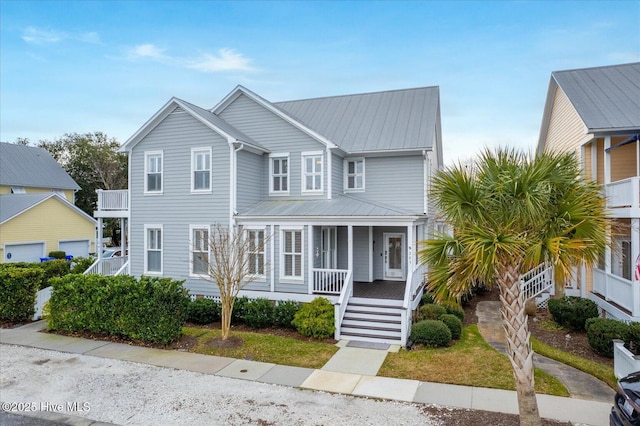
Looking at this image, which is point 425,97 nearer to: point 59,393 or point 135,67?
point 135,67

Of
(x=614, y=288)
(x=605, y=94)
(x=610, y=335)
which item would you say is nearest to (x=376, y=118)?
(x=605, y=94)

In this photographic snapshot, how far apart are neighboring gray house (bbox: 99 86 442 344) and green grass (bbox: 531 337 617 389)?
4088 millimetres

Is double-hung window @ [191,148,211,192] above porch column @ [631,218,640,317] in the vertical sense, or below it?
above

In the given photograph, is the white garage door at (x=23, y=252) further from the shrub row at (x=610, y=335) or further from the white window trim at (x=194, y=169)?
the shrub row at (x=610, y=335)

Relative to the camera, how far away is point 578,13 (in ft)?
53.2

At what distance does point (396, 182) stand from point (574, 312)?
25.8ft

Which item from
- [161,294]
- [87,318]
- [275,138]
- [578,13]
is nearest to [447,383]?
[161,294]

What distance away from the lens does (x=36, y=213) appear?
2677 cm

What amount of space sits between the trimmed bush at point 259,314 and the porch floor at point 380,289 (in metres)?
3.19

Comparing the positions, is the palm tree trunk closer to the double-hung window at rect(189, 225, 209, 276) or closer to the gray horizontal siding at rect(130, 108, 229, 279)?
the gray horizontal siding at rect(130, 108, 229, 279)

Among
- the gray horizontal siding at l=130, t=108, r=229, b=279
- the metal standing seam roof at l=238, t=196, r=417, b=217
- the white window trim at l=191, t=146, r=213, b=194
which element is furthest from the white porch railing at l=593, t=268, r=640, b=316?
the white window trim at l=191, t=146, r=213, b=194

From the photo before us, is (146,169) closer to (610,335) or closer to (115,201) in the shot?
(115,201)

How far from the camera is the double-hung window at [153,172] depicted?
16.6 metres

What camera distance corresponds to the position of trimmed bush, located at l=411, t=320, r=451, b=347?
11336 mm
